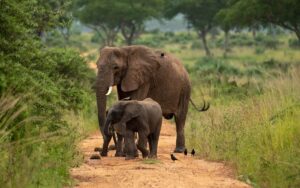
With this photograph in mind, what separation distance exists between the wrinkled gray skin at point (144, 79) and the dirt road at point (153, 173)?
0.90 meters

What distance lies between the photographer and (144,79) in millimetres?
12070

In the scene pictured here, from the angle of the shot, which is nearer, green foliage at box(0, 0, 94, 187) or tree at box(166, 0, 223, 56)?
green foliage at box(0, 0, 94, 187)

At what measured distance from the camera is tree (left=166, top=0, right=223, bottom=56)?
46.6 meters

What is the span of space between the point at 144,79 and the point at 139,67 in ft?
0.79

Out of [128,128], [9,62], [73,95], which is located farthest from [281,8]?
[9,62]

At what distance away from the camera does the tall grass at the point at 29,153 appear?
258 inches

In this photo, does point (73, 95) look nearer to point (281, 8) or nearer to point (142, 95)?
point (142, 95)

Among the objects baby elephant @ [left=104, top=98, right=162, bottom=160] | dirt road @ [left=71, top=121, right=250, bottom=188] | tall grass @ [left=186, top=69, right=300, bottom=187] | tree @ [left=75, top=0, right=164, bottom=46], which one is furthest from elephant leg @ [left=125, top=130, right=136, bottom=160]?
tree @ [left=75, top=0, right=164, bottom=46]

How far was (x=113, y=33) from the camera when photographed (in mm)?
48406

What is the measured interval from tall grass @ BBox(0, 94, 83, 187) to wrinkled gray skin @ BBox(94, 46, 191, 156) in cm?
180

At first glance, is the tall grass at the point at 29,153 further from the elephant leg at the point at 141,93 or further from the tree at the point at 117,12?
the tree at the point at 117,12

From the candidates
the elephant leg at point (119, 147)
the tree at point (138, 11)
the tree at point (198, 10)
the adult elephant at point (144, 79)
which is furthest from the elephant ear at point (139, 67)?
the tree at point (198, 10)

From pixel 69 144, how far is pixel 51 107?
69cm

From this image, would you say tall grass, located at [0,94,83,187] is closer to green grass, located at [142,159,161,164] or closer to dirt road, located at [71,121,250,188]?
dirt road, located at [71,121,250,188]
